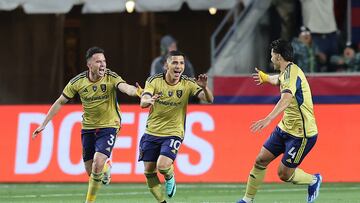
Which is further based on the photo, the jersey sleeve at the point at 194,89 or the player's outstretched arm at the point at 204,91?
the jersey sleeve at the point at 194,89

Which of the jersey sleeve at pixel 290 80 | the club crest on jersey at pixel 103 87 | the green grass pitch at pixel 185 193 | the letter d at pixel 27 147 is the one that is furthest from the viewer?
the letter d at pixel 27 147

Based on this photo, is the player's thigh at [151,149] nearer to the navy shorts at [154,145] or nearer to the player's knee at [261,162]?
the navy shorts at [154,145]

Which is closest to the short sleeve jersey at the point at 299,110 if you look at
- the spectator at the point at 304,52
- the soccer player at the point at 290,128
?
the soccer player at the point at 290,128

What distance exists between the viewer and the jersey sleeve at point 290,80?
53.0ft

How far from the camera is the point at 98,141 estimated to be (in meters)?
17.3

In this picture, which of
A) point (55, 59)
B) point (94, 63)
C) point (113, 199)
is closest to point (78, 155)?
point (113, 199)

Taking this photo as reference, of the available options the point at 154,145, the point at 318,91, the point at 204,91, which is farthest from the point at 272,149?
the point at 318,91

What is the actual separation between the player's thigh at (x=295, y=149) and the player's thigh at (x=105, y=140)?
239 cm

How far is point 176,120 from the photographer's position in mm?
16875

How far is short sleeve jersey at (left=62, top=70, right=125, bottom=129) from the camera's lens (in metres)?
17.3

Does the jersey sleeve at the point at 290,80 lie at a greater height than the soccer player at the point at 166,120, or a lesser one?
greater

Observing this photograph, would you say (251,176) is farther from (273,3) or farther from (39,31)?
(39,31)

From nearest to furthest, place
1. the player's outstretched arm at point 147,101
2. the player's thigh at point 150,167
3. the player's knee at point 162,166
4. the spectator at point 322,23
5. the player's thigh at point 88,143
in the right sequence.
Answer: the player's outstretched arm at point 147,101, the player's knee at point 162,166, the player's thigh at point 150,167, the player's thigh at point 88,143, the spectator at point 322,23

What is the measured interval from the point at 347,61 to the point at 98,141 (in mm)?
9593
